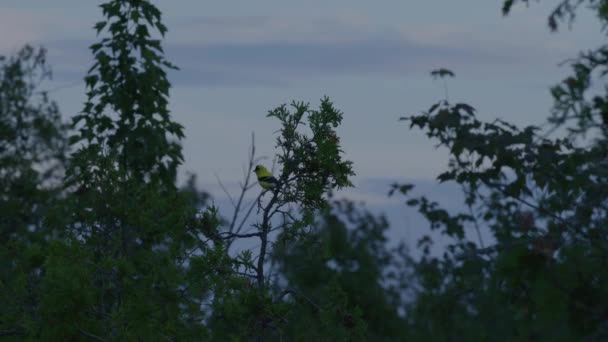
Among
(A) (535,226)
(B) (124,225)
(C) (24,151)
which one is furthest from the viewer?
(C) (24,151)

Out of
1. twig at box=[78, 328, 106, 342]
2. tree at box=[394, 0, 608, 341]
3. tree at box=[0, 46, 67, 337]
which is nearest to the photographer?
tree at box=[394, 0, 608, 341]

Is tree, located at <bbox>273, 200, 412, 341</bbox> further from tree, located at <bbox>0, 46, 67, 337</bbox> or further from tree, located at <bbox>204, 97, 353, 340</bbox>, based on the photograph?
tree, located at <bbox>204, 97, 353, 340</bbox>

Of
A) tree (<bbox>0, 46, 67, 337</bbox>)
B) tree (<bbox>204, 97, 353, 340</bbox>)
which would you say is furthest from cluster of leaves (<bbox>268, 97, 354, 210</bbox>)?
tree (<bbox>0, 46, 67, 337</bbox>)

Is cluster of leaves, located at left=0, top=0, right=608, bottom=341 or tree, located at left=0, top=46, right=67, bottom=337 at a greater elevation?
tree, located at left=0, top=46, right=67, bottom=337

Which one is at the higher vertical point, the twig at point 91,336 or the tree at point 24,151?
the tree at point 24,151

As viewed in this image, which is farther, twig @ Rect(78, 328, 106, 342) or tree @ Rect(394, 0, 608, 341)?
twig @ Rect(78, 328, 106, 342)

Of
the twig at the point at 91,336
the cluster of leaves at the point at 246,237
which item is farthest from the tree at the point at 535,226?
the twig at the point at 91,336

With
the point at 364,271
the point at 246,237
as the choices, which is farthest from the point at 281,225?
the point at 364,271

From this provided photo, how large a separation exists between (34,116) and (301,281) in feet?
32.9

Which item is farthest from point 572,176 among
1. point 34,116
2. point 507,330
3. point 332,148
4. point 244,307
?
point 34,116

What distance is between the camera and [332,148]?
8312mm

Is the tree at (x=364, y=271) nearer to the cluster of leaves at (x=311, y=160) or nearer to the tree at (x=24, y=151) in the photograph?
the tree at (x=24, y=151)

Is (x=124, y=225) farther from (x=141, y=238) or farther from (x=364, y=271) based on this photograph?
(x=364, y=271)

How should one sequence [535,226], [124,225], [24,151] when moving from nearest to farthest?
[535,226] < [124,225] < [24,151]
